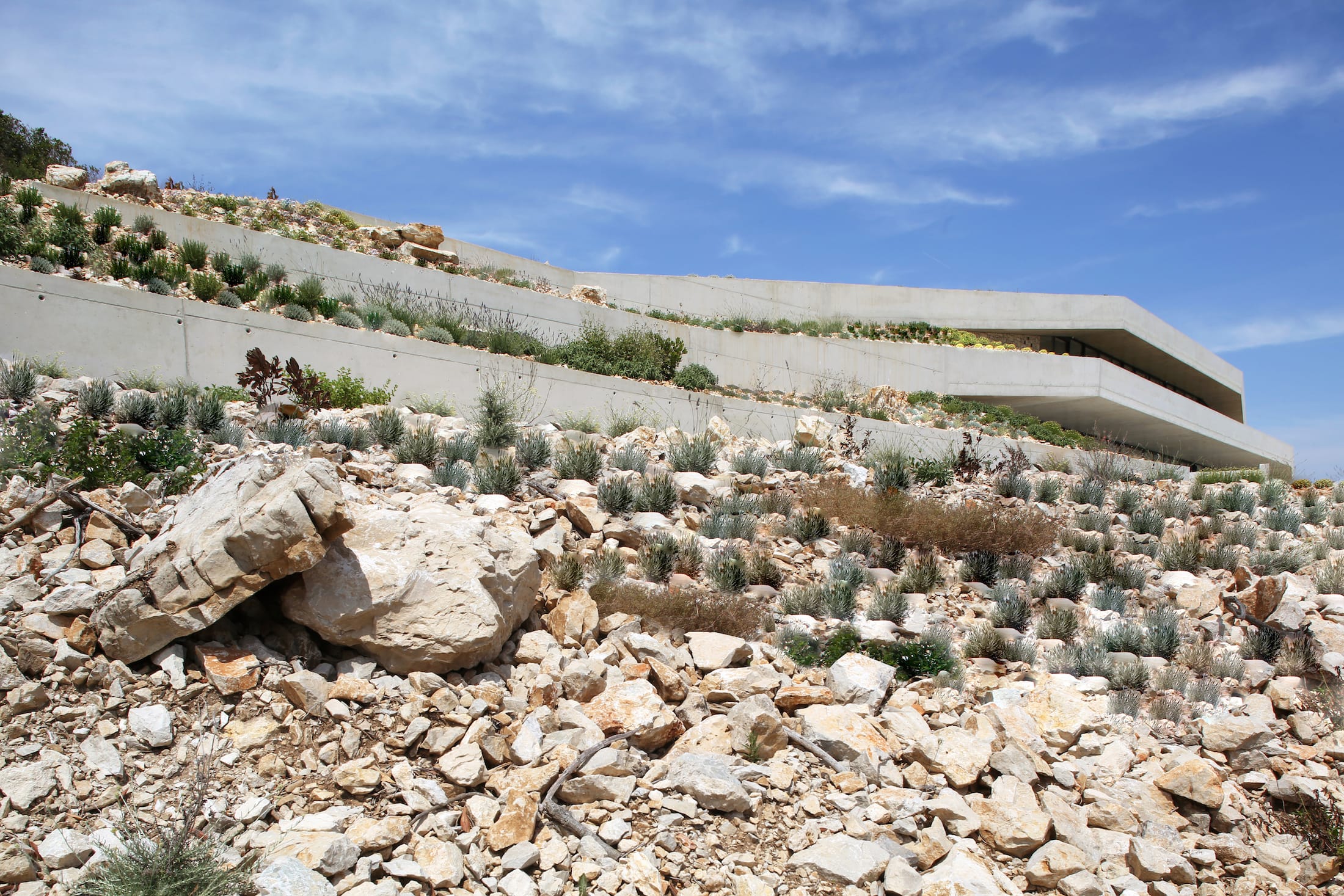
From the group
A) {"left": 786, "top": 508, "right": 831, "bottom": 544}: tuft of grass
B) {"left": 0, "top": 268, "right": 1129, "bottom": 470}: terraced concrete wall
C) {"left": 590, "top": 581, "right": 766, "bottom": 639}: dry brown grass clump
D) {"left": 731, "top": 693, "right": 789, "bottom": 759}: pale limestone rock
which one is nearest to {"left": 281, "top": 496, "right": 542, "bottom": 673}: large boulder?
{"left": 590, "top": 581, "right": 766, "bottom": 639}: dry brown grass clump

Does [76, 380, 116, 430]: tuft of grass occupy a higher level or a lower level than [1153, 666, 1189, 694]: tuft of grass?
higher

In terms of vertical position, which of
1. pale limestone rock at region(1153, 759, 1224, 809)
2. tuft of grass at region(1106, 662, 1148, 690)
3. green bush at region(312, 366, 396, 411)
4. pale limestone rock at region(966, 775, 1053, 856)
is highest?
green bush at region(312, 366, 396, 411)

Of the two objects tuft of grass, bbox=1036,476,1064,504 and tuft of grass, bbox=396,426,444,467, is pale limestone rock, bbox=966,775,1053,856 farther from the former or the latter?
tuft of grass, bbox=1036,476,1064,504

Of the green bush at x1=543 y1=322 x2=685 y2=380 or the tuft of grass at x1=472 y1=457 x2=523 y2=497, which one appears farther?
the green bush at x1=543 y1=322 x2=685 y2=380

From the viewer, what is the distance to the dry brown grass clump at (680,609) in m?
6.31

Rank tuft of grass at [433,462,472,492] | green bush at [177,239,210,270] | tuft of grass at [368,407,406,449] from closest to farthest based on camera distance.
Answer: tuft of grass at [433,462,472,492] < tuft of grass at [368,407,406,449] < green bush at [177,239,210,270]

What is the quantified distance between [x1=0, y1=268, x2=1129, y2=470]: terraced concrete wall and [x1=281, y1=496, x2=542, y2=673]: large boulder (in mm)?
7254

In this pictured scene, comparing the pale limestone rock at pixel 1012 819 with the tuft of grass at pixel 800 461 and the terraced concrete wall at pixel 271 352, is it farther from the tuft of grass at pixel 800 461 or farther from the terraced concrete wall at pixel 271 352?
the terraced concrete wall at pixel 271 352

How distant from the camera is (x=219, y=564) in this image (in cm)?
454

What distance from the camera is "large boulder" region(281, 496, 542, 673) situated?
4.85 m

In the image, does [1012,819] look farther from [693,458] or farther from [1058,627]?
[693,458]

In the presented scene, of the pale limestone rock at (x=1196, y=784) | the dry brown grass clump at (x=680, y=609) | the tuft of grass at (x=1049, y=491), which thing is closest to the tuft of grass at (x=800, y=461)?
the tuft of grass at (x=1049, y=491)

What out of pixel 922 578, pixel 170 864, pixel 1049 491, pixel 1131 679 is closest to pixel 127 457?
pixel 170 864

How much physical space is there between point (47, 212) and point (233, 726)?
13638mm
